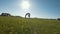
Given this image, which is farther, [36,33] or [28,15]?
[28,15]

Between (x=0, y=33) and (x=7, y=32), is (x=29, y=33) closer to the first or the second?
→ (x=7, y=32)

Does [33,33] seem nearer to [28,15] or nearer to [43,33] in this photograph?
[43,33]

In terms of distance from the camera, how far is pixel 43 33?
7.88m

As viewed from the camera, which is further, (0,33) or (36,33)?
(36,33)

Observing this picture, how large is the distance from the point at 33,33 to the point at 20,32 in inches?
32.3

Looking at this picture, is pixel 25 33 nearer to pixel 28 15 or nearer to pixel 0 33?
pixel 0 33

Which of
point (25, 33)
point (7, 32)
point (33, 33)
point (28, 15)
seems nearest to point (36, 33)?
point (33, 33)

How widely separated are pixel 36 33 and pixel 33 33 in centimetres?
19

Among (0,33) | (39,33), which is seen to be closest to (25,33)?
(39,33)

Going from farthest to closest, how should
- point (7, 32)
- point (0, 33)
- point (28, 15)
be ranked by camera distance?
point (28, 15)
point (7, 32)
point (0, 33)

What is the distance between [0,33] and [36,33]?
2251 millimetres

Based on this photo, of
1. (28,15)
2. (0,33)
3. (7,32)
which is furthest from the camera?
(28,15)

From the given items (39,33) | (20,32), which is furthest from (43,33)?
(20,32)

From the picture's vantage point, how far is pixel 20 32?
7738mm
